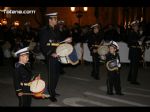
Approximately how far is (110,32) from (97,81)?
505 centimetres

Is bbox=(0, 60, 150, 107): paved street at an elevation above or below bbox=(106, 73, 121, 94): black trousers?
below

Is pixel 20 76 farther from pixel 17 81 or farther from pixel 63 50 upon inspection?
pixel 63 50

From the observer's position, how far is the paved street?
10070 millimetres

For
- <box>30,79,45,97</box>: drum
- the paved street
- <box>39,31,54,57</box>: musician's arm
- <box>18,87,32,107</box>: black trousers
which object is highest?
<box>39,31,54,57</box>: musician's arm

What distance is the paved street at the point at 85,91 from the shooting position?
1007cm

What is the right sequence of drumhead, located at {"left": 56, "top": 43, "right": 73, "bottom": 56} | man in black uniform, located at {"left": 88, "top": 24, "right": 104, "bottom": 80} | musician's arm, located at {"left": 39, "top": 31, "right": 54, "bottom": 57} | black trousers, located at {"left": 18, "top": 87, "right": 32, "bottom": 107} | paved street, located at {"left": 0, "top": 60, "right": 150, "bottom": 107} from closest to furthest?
1. black trousers, located at {"left": 18, "top": 87, "right": 32, "bottom": 107}
2. drumhead, located at {"left": 56, "top": 43, "right": 73, "bottom": 56}
3. musician's arm, located at {"left": 39, "top": 31, "right": 54, "bottom": 57}
4. paved street, located at {"left": 0, "top": 60, "right": 150, "bottom": 107}
5. man in black uniform, located at {"left": 88, "top": 24, "right": 104, "bottom": 80}

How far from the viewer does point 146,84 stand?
41.2 feet

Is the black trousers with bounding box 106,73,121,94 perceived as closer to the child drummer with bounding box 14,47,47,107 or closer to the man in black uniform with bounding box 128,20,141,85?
the man in black uniform with bounding box 128,20,141,85

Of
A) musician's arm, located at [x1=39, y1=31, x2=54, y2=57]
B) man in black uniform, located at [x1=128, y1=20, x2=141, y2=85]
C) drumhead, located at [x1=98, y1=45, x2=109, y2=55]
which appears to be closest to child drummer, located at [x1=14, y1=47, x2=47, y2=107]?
musician's arm, located at [x1=39, y1=31, x2=54, y2=57]

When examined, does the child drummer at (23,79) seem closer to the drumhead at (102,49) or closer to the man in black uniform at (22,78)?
the man in black uniform at (22,78)

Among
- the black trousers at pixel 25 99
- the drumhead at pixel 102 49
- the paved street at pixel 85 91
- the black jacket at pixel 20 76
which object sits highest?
the drumhead at pixel 102 49

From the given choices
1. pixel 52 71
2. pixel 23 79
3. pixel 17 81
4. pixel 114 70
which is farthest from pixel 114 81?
pixel 17 81

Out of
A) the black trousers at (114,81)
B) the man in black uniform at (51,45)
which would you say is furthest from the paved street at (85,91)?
the man in black uniform at (51,45)

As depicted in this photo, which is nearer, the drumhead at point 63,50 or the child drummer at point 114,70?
the drumhead at point 63,50
